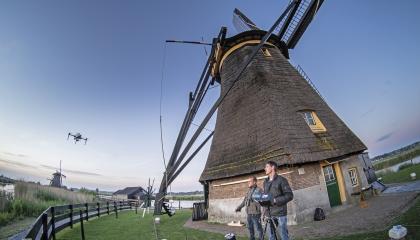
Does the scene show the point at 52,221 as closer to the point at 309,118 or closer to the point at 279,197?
the point at 279,197

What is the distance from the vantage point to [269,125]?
37.0 ft

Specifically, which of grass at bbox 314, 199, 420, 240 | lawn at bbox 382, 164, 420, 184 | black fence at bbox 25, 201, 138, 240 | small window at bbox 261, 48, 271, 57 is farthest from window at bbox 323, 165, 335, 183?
black fence at bbox 25, 201, 138, 240

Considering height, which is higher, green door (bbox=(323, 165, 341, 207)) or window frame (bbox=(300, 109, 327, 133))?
window frame (bbox=(300, 109, 327, 133))

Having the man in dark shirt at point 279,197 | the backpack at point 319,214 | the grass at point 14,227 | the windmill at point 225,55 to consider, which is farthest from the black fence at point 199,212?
the man in dark shirt at point 279,197

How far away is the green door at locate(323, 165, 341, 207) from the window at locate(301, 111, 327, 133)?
5.70 feet

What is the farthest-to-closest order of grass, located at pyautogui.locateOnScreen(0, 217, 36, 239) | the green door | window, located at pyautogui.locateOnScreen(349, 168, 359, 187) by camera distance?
window, located at pyautogui.locateOnScreen(349, 168, 359, 187), the green door, grass, located at pyautogui.locateOnScreen(0, 217, 36, 239)

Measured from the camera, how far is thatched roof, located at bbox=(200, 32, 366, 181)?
35.1 ft

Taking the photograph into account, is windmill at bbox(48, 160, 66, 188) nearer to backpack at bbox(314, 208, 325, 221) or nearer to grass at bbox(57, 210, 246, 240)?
grass at bbox(57, 210, 246, 240)

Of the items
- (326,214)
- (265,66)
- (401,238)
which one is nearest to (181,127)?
(265,66)

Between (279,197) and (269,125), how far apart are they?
6.99 metres

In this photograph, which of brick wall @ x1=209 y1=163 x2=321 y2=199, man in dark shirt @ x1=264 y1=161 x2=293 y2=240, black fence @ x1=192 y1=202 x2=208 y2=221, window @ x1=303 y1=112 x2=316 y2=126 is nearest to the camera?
man in dark shirt @ x1=264 y1=161 x2=293 y2=240

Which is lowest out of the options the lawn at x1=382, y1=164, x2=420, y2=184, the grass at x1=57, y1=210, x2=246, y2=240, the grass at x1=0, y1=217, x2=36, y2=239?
the grass at x1=57, y1=210, x2=246, y2=240

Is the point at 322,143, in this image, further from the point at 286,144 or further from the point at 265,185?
the point at 265,185

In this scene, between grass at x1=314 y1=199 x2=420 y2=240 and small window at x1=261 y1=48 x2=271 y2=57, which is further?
small window at x1=261 y1=48 x2=271 y2=57
